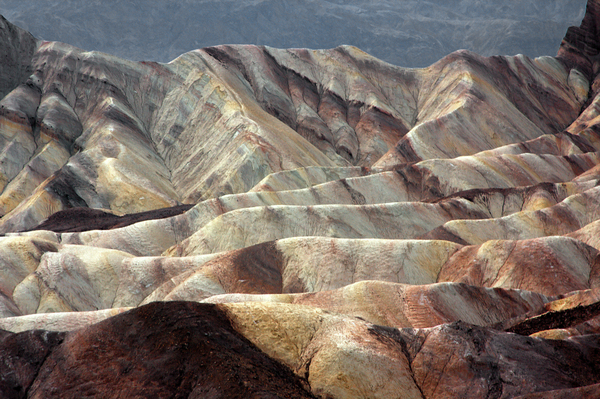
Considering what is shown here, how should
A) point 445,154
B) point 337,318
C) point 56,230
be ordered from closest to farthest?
point 337,318
point 56,230
point 445,154

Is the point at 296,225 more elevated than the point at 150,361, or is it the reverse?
the point at 150,361

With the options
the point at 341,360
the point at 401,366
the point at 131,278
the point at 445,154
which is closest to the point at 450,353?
the point at 401,366

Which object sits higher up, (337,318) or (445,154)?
(337,318)

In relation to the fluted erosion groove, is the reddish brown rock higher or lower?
higher

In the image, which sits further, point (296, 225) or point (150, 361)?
point (296, 225)

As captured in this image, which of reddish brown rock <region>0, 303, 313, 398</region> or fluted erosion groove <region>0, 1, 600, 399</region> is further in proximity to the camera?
fluted erosion groove <region>0, 1, 600, 399</region>

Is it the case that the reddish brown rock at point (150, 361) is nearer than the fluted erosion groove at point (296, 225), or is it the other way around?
the reddish brown rock at point (150, 361)

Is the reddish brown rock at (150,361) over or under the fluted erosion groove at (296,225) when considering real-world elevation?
over

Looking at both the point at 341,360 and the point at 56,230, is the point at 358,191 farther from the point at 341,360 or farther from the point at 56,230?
the point at 341,360
